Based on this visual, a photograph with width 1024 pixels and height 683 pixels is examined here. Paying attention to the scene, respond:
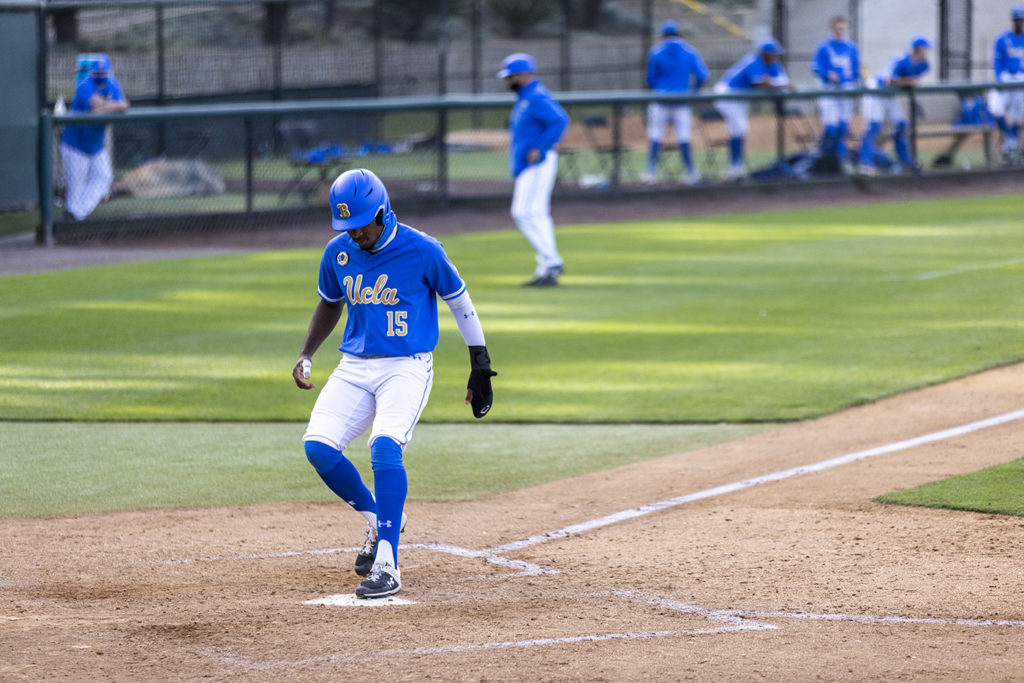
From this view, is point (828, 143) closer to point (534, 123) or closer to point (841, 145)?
point (841, 145)

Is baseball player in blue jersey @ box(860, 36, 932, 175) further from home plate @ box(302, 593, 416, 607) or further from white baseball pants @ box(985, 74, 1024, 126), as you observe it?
home plate @ box(302, 593, 416, 607)

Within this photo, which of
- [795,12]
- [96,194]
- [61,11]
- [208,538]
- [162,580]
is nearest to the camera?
[162,580]

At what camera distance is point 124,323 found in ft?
39.0

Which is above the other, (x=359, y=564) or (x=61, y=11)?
(x=61, y=11)

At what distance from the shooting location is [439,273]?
5.67 metres

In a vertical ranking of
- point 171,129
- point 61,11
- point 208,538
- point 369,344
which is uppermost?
point 61,11

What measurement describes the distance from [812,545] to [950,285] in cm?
786

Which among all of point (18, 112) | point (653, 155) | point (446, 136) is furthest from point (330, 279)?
point (653, 155)

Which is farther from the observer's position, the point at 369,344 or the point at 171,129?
the point at 171,129

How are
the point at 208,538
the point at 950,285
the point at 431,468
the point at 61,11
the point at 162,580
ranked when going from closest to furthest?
the point at 162,580
the point at 208,538
the point at 431,468
the point at 950,285
the point at 61,11

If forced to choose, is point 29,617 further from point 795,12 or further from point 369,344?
point 795,12

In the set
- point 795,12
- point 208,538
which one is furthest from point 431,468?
point 795,12

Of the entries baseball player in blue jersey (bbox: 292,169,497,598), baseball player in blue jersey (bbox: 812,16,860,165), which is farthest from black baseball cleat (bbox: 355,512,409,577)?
baseball player in blue jersey (bbox: 812,16,860,165)

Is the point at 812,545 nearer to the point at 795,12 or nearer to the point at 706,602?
the point at 706,602
